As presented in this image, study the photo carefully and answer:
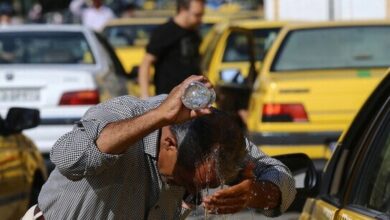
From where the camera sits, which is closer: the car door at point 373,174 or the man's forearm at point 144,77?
the car door at point 373,174

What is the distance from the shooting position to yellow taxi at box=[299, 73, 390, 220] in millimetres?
4141

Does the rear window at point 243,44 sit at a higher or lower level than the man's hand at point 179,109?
lower

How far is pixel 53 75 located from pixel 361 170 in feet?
21.5

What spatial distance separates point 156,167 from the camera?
3400 mm

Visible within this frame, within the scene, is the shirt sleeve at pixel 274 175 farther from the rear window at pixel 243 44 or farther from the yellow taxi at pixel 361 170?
A: the rear window at pixel 243 44

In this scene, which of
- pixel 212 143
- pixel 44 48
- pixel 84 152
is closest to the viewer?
pixel 212 143

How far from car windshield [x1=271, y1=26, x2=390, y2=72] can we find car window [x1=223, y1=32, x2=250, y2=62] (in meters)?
3.26

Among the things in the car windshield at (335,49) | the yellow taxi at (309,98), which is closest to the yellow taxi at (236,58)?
the car windshield at (335,49)

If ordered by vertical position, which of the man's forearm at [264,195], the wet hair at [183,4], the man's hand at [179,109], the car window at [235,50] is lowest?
the car window at [235,50]

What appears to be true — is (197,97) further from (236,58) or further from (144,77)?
(236,58)

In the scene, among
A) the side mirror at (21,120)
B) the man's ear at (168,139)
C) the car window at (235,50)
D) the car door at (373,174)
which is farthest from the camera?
the car window at (235,50)

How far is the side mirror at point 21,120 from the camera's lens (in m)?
6.85

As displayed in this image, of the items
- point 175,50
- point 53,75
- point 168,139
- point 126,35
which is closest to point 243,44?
point 175,50

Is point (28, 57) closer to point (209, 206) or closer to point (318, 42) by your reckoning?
point (318, 42)
